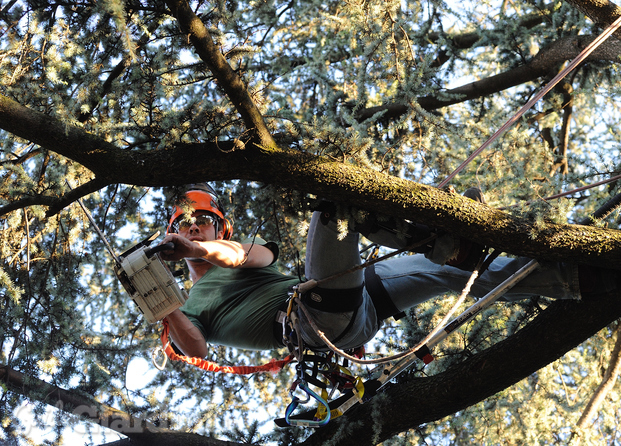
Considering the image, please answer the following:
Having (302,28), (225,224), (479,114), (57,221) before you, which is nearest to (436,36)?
(479,114)

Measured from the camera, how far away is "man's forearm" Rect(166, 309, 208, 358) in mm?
3082

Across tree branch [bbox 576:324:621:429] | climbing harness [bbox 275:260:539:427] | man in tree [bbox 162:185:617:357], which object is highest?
man in tree [bbox 162:185:617:357]

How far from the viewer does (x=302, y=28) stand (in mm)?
5750

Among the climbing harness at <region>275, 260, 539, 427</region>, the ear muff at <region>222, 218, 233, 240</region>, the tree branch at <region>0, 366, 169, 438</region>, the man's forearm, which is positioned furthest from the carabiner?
the tree branch at <region>0, 366, 169, 438</region>

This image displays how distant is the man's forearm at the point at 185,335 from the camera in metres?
3.08

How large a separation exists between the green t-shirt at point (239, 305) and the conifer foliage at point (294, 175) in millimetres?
384

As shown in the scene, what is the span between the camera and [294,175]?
2.45 metres

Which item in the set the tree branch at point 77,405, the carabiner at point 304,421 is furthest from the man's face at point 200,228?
the tree branch at point 77,405

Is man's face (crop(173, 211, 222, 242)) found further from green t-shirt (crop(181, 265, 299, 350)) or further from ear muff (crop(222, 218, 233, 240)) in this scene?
green t-shirt (crop(181, 265, 299, 350))

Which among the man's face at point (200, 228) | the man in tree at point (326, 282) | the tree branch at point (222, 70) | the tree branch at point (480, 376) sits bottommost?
the tree branch at point (480, 376)

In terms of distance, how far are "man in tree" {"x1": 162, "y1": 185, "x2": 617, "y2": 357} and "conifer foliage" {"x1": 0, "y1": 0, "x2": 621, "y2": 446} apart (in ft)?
0.41

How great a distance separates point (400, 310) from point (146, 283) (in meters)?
1.35

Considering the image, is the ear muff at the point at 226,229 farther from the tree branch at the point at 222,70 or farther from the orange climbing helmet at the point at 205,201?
the tree branch at the point at 222,70

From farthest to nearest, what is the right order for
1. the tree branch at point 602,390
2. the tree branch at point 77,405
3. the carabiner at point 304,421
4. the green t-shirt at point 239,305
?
the tree branch at point 77,405, the tree branch at point 602,390, the green t-shirt at point 239,305, the carabiner at point 304,421
